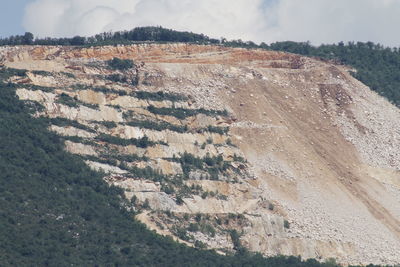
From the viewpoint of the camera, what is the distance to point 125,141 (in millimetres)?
153250

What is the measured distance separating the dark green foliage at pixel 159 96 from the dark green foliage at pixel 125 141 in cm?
788

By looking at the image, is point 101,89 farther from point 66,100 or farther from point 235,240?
point 235,240

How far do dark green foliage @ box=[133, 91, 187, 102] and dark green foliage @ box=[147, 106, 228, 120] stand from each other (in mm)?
1609

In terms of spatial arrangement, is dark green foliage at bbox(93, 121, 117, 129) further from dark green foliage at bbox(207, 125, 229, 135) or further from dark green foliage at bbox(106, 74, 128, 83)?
dark green foliage at bbox(207, 125, 229, 135)

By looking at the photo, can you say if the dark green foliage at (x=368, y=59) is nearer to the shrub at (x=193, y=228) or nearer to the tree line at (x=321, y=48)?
the tree line at (x=321, y=48)

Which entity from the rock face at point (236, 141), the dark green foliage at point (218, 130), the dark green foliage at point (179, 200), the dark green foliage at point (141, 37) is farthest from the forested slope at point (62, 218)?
the dark green foliage at point (141, 37)

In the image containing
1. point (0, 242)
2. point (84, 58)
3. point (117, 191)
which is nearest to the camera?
point (0, 242)

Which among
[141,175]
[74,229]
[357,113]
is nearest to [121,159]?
[141,175]

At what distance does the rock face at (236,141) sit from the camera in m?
150

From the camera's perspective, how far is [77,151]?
150 meters

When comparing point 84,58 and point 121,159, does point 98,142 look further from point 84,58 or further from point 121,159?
point 84,58

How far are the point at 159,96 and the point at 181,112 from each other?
2.78 m

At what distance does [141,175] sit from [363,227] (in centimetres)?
1980

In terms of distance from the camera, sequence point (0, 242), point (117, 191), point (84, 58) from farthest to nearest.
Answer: point (84, 58)
point (117, 191)
point (0, 242)
